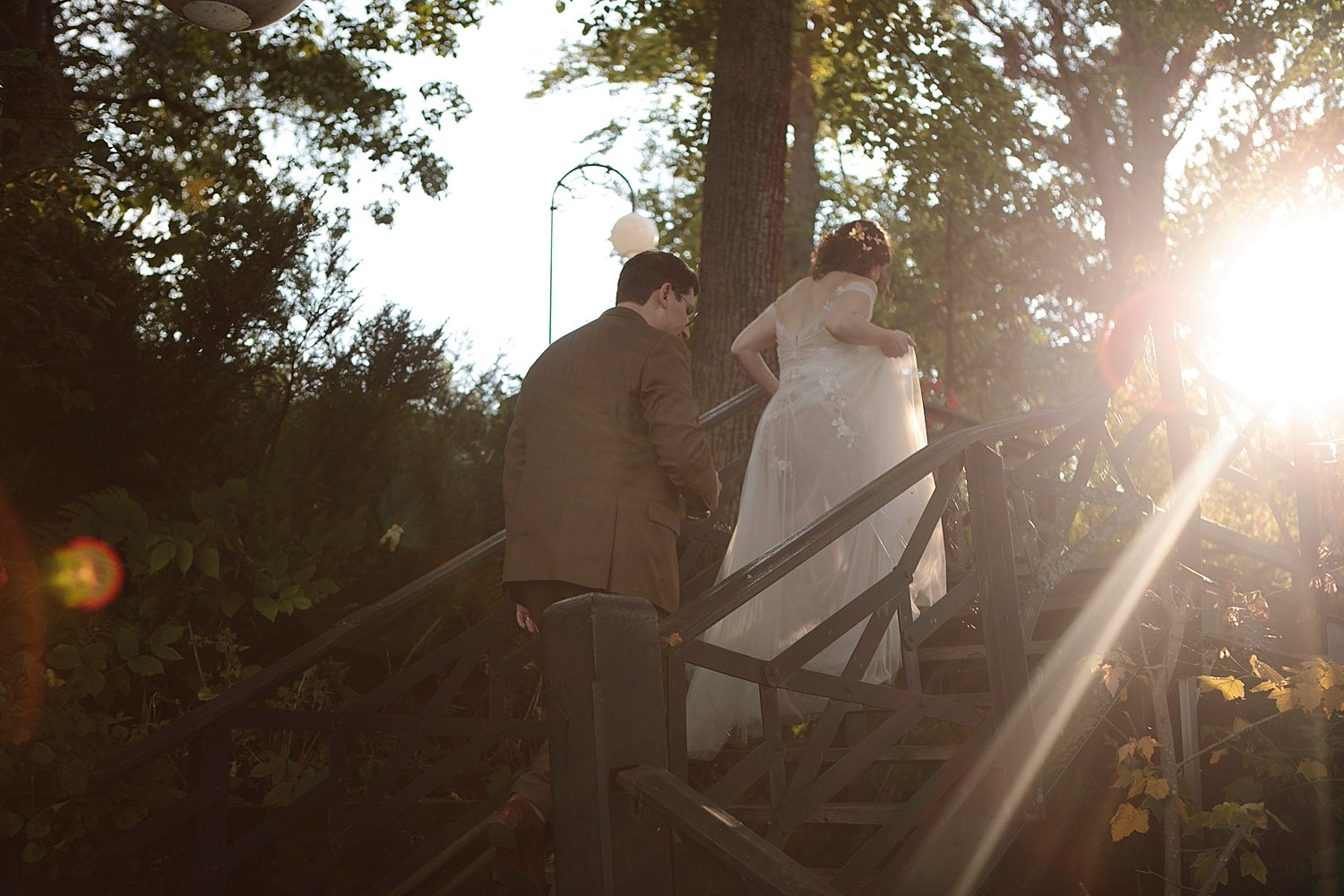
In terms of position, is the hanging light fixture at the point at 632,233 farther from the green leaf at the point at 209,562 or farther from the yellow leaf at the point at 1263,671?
the yellow leaf at the point at 1263,671

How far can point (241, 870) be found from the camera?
440 centimetres

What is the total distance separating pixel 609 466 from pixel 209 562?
2.05m

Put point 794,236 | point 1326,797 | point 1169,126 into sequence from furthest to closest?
1. point 1169,126
2. point 794,236
3. point 1326,797

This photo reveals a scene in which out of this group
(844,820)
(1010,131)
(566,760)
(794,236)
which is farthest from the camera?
(794,236)

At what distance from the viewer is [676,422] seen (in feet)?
11.6

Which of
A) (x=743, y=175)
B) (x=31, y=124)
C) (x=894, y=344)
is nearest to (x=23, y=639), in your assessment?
(x=31, y=124)

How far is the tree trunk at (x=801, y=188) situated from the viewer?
14.1 m

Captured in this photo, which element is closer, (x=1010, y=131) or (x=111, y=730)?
(x=111, y=730)

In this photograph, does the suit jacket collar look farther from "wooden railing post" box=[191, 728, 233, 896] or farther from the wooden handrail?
"wooden railing post" box=[191, 728, 233, 896]

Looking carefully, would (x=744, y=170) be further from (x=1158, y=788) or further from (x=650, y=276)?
(x=1158, y=788)

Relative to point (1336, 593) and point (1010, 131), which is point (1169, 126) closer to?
point (1010, 131)

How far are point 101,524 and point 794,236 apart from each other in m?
10.5

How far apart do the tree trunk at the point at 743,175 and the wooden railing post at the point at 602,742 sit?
4.24 meters

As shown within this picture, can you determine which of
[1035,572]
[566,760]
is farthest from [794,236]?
[566,760]
